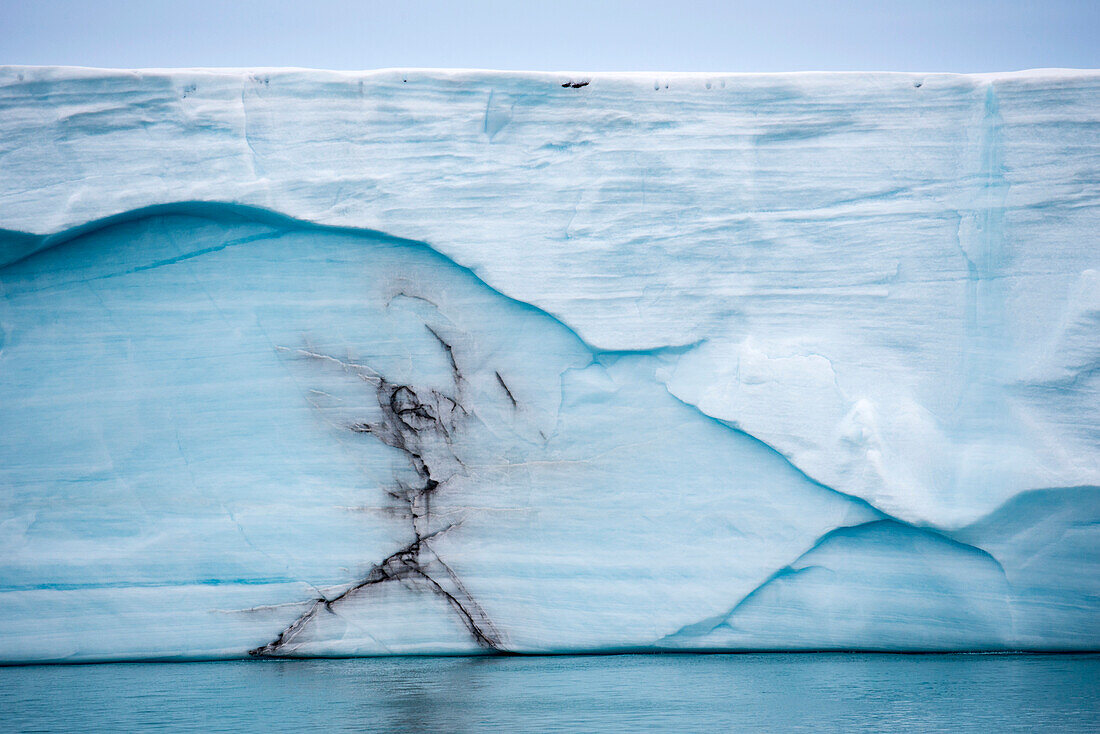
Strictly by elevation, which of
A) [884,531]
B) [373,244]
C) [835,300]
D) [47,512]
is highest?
[373,244]

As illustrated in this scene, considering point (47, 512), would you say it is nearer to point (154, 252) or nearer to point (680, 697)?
point (154, 252)

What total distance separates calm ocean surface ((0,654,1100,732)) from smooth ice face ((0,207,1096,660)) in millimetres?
112

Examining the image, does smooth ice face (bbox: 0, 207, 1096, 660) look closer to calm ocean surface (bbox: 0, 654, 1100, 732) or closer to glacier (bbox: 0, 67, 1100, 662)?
glacier (bbox: 0, 67, 1100, 662)

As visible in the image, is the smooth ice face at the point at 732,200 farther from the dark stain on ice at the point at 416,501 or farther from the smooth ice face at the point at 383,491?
the dark stain on ice at the point at 416,501

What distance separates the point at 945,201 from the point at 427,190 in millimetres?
1492

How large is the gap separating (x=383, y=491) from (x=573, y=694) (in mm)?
803

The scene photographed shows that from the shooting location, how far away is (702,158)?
8.46 feet

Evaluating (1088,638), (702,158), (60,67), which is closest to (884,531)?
(1088,638)

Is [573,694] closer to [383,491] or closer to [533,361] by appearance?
[383,491]

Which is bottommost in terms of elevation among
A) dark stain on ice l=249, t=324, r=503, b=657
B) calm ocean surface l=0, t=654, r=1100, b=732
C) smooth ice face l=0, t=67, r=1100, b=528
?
calm ocean surface l=0, t=654, r=1100, b=732

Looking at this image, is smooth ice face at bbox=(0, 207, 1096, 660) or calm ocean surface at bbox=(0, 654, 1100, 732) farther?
smooth ice face at bbox=(0, 207, 1096, 660)

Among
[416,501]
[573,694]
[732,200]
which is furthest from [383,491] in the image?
[732,200]

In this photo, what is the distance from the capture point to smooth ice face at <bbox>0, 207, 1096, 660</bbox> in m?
2.51

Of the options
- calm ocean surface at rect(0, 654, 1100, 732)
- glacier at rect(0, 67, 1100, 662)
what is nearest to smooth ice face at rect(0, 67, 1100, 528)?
glacier at rect(0, 67, 1100, 662)
